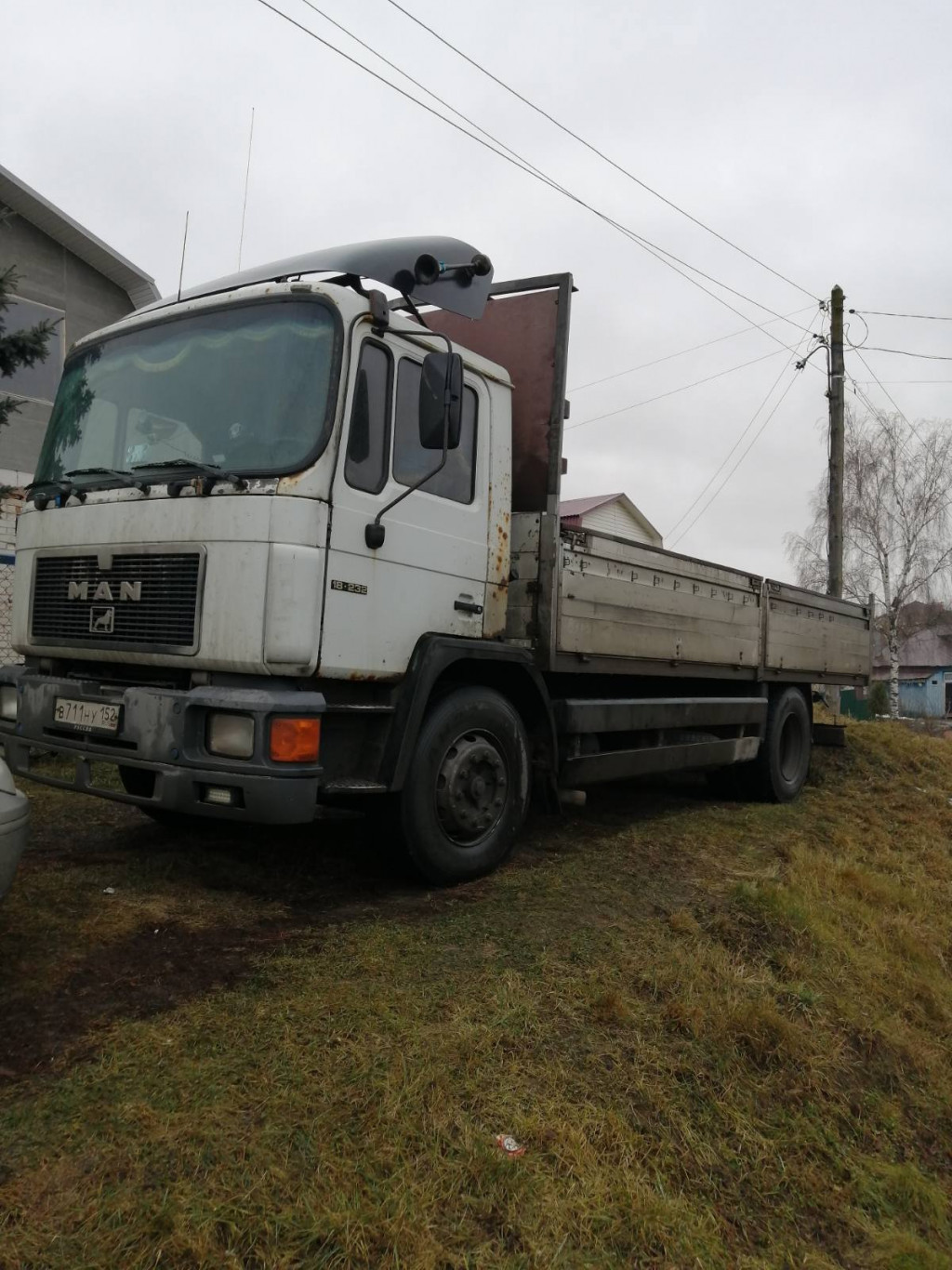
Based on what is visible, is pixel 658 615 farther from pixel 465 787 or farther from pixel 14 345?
pixel 14 345

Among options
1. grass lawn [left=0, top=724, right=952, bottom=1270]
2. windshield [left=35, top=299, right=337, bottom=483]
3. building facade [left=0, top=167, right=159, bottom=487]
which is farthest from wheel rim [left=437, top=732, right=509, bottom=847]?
building facade [left=0, top=167, right=159, bottom=487]

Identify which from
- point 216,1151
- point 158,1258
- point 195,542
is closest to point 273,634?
point 195,542

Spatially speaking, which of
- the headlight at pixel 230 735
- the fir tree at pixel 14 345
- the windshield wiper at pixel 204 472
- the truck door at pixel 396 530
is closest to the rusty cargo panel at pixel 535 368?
the truck door at pixel 396 530

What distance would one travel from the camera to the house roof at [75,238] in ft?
41.8

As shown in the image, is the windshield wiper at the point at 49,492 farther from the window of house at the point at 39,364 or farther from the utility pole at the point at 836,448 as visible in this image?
the utility pole at the point at 836,448

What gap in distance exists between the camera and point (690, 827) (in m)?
6.21

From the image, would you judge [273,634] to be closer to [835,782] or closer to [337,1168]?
[337,1168]

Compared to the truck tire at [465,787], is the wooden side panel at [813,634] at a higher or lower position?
higher

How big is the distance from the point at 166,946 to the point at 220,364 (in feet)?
7.91

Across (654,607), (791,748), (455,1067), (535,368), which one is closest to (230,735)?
(455,1067)

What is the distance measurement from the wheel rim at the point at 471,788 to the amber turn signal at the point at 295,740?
83 centimetres

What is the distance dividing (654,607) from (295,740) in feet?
10.0

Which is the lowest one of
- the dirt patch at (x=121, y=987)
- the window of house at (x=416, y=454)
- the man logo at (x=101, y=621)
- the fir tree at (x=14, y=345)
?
the dirt patch at (x=121, y=987)

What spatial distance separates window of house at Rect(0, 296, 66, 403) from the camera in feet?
39.8
